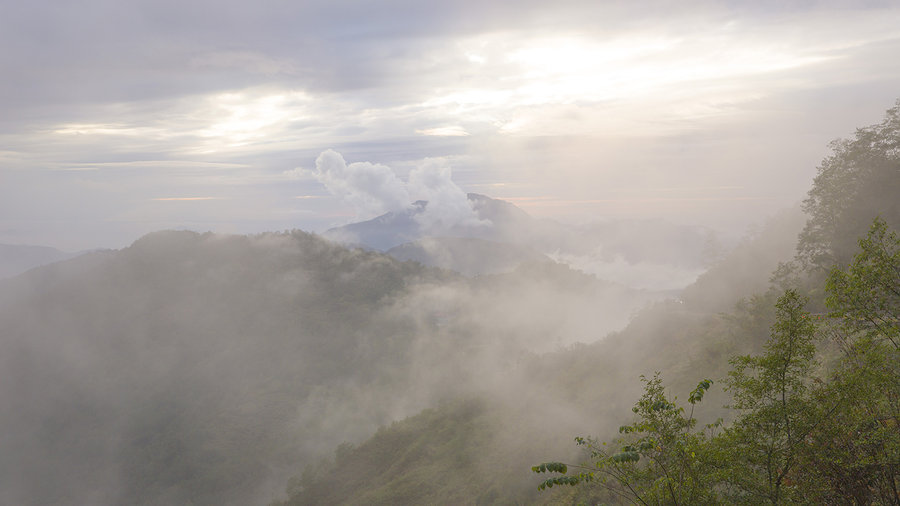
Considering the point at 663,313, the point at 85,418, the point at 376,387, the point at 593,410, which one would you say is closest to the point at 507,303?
the point at 376,387

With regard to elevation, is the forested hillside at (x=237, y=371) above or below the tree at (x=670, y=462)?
below

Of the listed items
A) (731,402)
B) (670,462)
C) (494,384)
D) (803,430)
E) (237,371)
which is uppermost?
(803,430)

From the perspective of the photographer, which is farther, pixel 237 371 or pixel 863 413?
pixel 237 371

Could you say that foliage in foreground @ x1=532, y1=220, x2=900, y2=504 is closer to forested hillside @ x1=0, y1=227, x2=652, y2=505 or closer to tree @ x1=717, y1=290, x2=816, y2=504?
tree @ x1=717, y1=290, x2=816, y2=504

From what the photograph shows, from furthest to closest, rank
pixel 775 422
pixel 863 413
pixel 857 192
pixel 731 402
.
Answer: pixel 857 192 < pixel 731 402 < pixel 863 413 < pixel 775 422

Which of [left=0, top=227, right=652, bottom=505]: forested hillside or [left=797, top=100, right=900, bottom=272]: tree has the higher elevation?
[left=797, top=100, right=900, bottom=272]: tree

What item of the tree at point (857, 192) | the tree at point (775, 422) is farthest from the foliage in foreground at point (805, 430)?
the tree at point (857, 192)

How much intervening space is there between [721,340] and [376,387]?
108m

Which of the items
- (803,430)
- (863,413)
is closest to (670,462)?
(803,430)

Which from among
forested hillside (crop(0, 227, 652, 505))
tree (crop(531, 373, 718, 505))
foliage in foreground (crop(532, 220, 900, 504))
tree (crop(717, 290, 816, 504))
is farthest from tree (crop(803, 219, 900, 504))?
forested hillside (crop(0, 227, 652, 505))

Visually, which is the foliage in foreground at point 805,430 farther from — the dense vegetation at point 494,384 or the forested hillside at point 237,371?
the forested hillside at point 237,371

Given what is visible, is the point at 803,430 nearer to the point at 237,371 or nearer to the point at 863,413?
the point at 863,413

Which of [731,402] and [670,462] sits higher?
[670,462]

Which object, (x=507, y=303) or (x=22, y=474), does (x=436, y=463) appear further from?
(x=22, y=474)
